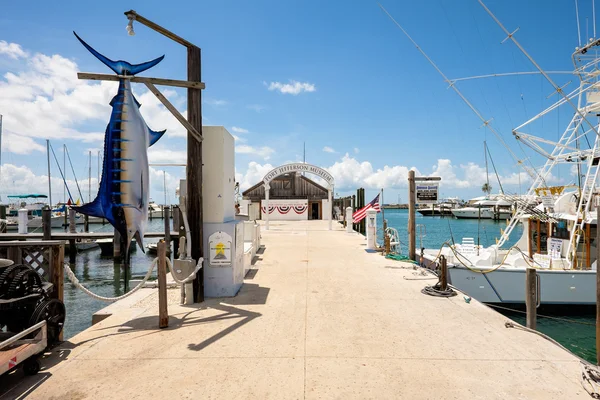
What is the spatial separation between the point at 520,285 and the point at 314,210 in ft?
89.0

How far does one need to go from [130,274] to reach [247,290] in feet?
48.8

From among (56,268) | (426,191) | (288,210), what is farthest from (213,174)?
(288,210)

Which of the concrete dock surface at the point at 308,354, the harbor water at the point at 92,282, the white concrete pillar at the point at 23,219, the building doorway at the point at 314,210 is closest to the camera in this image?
the concrete dock surface at the point at 308,354

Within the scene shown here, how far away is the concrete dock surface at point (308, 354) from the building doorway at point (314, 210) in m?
30.0

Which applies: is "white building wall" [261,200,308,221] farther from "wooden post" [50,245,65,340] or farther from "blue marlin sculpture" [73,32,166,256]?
"wooden post" [50,245,65,340]

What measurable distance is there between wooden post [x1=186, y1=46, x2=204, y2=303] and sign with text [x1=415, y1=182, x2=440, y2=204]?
7892 mm

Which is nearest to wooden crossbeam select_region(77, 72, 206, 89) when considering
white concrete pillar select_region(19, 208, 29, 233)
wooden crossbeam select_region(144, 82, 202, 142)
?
wooden crossbeam select_region(144, 82, 202, 142)

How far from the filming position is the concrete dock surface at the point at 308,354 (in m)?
3.75

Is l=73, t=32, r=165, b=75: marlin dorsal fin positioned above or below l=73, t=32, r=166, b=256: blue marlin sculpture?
above

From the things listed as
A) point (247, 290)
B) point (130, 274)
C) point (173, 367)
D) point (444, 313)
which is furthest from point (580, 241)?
point (130, 274)

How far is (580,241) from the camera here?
491 inches

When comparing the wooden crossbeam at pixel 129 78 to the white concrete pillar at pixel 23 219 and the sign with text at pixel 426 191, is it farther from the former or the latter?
the white concrete pillar at pixel 23 219

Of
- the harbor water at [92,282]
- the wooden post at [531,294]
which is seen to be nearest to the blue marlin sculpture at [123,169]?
the harbor water at [92,282]

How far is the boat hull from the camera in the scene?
451 inches
